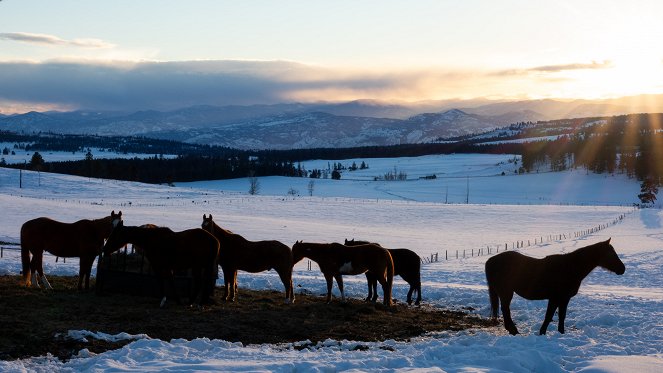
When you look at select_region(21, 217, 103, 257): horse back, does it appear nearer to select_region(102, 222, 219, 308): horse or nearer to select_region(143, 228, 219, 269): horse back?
select_region(102, 222, 219, 308): horse

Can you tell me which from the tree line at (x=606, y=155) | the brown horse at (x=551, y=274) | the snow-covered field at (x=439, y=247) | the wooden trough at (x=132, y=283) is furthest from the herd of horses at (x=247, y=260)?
the tree line at (x=606, y=155)

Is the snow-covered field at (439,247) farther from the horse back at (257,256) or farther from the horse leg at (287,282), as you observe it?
the horse back at (257,256)

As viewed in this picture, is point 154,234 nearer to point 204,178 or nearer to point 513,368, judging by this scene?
point 513,368

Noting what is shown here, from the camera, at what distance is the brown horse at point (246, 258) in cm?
1554

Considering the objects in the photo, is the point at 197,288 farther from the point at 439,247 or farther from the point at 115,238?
the point at 439,247

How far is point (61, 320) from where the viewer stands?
11766 millimetres

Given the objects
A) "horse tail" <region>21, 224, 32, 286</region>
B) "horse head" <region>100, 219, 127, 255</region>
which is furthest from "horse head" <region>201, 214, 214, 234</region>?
"horse tail" <region>21, 224, 32, 286</region>

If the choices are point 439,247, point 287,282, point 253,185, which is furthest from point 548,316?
point 253,185

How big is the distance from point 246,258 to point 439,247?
1373 inches

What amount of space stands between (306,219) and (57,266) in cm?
5042

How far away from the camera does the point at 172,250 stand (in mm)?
14180

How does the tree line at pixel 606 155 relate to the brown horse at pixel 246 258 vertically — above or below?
above

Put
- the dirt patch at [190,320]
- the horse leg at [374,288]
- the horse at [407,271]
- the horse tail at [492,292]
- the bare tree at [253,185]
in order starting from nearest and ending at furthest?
the dirt patch at [190,320] < the horse tail at [492,292] < the horse leg at [374,288] < the horse at [407,271] < the bare tree at [253,185]

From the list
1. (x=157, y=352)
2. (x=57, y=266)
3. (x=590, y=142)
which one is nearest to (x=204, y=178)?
(x=590, y=142)
